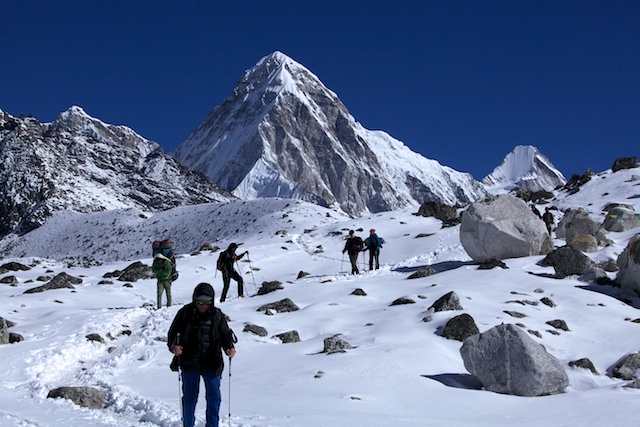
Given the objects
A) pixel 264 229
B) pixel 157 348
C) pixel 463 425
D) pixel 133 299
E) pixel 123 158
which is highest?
pixel 123 158

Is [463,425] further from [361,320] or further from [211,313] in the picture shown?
[361,320]

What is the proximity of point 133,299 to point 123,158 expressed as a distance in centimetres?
12045

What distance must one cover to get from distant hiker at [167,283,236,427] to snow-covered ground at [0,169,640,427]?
72 centimetres

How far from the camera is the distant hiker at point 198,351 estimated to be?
7.76 meters

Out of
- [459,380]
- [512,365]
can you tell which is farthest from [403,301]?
[512,365]

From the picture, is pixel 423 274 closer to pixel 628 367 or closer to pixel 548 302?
pixel 548 302

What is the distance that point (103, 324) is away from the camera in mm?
16078

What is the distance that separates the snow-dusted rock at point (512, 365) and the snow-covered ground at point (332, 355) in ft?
1.00

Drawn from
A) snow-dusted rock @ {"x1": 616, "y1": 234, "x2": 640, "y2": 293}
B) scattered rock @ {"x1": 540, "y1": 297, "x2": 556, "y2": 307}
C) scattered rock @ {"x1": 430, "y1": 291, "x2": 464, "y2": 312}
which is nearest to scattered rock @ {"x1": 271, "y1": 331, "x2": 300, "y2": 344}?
scattered rock @ {"x1": 430, "y1": 291, "x2": 464, "y2": 312}

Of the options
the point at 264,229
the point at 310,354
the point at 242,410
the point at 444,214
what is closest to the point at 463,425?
the point at 242,410

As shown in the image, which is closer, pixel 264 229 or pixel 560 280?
pixel 560 280

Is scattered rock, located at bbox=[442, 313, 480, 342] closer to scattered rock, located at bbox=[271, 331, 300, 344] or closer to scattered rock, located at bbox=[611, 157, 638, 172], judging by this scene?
scattered rock, located at bbox=[271, 331, 300, 344]

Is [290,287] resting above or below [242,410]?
above

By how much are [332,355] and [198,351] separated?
525 cm
